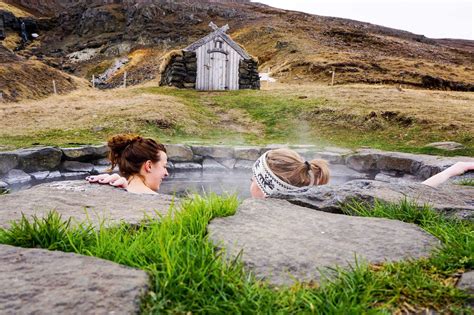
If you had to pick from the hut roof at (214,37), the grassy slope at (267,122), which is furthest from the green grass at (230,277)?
the hut roof at (214,37)

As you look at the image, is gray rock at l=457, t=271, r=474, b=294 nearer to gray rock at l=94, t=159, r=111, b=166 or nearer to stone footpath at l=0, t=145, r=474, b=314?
stone footpath at l=0, t=145, r=474, b=314

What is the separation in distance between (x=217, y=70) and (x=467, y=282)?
20778 mm

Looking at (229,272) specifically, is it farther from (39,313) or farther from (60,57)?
(60,57)

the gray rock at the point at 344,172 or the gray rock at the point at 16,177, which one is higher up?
the gray rock at the point at 344,172

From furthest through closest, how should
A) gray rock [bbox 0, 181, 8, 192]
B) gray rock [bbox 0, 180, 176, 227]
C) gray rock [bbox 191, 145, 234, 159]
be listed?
gray rock [bbox 191, 145, 234, 159] → gray rock [bbox 0, 181, 8, 192] → gray rock [bbox 0, 180, 176, 227]

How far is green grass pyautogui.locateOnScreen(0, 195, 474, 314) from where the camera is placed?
125 cm

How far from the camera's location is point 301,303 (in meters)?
1.29

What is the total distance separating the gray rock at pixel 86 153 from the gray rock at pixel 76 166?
70 mm

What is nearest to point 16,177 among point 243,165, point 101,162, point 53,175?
point 53,175

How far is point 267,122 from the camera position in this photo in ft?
38.9

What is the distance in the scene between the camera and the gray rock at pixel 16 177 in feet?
18.3

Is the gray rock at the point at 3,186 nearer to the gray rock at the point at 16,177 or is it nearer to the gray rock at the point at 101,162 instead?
the gray rock at the point at 16,177

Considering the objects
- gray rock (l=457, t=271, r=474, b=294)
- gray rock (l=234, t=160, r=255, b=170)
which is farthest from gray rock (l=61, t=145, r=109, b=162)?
gray rock (l=457, t=271, r=474, b=294)

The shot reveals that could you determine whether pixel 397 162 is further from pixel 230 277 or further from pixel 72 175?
pixel 230 277
